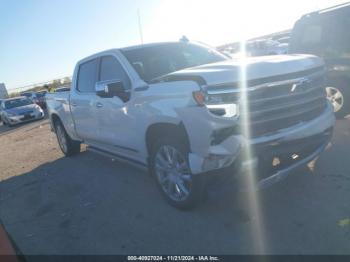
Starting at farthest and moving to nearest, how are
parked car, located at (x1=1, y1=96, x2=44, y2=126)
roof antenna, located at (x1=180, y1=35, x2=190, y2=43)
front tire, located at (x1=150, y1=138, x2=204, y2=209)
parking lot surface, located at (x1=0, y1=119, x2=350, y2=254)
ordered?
parked car, located at (x1=1, y1=96, x2=44, y2=126) → roof antenna, located at (x1=180, y1=35, x2=190, y2=43) → front tire, located at (x1=150, y1=138, x2=204, y2=209) → parking lot surface, located at (x1=0, y1=119, x2=350, y2=254)

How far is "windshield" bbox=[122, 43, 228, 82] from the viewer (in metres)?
5.40

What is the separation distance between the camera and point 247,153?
382 centimetres

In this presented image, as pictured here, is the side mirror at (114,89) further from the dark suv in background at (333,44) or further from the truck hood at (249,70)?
the dark suv in background at (333,44)

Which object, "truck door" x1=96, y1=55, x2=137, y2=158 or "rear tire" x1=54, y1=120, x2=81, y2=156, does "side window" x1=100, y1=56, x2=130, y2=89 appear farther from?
"rear tire" x1=54, y1=120, x2=81, y2=156

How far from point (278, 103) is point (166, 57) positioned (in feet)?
7.18

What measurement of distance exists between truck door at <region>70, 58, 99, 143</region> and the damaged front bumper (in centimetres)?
293

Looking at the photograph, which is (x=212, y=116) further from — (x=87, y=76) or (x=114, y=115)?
(x=87, y=76)

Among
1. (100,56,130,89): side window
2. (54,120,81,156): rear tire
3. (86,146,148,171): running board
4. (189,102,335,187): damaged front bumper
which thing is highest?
(100,56,130,89): side window

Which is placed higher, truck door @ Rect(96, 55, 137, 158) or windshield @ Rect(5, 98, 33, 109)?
truck door @ Rect(96, 55, 137, 158)

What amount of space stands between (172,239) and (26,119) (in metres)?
18.7

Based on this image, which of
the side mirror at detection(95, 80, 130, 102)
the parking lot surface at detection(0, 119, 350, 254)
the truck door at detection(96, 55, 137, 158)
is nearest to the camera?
the parking lot surface at detection(0, 119, 350, 254)

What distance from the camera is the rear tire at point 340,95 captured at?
289 inches

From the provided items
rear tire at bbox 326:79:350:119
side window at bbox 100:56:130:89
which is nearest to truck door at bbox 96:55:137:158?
side window at bbox 100:56:130:89

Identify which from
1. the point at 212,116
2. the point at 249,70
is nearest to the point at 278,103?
the point at 249,70
